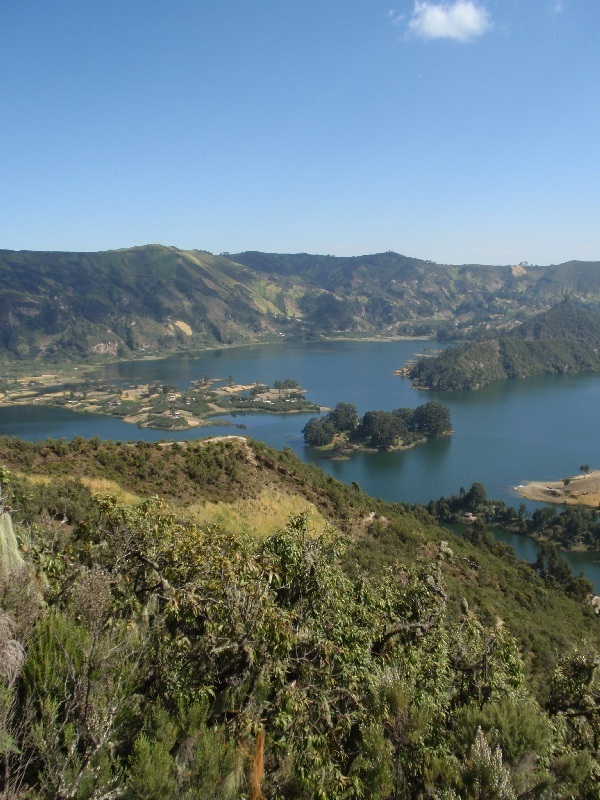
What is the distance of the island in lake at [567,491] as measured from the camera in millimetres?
40875

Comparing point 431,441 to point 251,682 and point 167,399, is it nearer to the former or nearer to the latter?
point 167,399

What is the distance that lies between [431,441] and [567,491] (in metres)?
18.8

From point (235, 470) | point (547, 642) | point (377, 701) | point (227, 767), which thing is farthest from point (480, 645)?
point (235, 470)

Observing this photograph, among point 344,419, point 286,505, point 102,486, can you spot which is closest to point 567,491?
point 344,419

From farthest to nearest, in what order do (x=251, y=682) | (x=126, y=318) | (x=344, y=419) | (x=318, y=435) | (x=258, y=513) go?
(x=126, y=318), (x=344, y=419), (x=318, y=435), (x=258, y=513), (x=251, y=682)

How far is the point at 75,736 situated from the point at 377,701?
8.88 ft

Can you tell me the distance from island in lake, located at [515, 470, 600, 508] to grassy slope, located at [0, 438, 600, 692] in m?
21.9

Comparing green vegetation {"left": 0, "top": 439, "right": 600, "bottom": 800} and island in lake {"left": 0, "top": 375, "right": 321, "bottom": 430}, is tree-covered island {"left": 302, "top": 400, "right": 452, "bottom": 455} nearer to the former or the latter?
island in lake {"left": 0, "top": 375, "right": 321, "bottom": 430}

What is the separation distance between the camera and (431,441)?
59906 mm

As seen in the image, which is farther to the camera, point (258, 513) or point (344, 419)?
point (344, 419)

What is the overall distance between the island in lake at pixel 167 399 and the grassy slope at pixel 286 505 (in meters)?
46.3

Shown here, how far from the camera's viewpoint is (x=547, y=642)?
14.2 m

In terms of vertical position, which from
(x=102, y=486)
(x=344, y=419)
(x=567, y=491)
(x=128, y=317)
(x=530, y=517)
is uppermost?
(x=128, y=317)

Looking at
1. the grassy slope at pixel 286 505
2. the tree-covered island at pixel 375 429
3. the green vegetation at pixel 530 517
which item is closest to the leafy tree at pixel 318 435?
the tree-covered island at pixel 375 429
